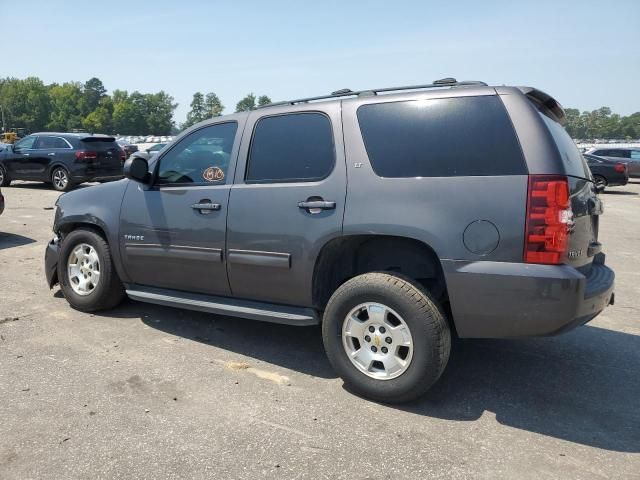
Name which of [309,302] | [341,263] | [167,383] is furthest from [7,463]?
[341,263]

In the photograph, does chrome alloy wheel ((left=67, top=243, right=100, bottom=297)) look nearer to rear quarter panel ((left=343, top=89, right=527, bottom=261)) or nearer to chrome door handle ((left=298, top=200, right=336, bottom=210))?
chrome door handle ((left=298, top=200, right=336, bottom=210))

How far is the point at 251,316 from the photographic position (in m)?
3.79

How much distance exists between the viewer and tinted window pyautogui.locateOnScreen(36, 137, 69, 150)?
15.0 m

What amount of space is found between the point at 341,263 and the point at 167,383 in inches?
56.6

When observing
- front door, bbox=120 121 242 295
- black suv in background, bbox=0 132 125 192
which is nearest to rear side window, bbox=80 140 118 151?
black suv in background, bbox=0 132 125 192

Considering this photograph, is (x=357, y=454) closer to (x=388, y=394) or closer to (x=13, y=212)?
(x=388, y=394)

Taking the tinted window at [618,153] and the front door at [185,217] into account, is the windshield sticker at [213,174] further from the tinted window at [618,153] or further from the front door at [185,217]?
the tinted window at [618,153]

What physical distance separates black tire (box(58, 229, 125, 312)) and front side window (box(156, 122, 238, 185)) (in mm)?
884

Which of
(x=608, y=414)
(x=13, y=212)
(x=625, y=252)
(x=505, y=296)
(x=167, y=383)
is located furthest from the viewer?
(x=13, y=212)

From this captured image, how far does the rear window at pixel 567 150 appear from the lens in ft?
9.95

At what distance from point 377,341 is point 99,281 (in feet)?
9.02

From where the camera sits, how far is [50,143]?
50.0 ft

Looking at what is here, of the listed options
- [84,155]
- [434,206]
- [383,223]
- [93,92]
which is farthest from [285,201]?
[93,92]

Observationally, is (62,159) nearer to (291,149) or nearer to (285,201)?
(291,149)
